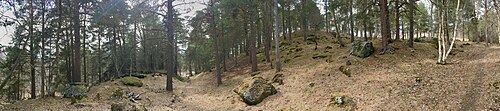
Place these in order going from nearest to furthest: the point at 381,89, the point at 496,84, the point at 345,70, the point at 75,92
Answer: the point at 496,84 → the point at 381,89 → the point at 75,92 → the point at 345,70

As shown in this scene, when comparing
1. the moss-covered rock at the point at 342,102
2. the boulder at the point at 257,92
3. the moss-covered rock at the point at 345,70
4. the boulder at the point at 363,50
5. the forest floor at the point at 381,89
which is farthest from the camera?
the boulder at the point at 363,50

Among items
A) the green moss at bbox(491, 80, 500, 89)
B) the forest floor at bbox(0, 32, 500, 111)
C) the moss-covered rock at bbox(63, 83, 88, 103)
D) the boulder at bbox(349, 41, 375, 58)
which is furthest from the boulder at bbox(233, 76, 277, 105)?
the green moss at bbox(491, 80, 500, 89)

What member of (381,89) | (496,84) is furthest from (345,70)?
(496,84)

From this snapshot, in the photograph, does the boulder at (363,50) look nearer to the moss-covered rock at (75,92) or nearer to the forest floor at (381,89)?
the forest floor at (381,89)

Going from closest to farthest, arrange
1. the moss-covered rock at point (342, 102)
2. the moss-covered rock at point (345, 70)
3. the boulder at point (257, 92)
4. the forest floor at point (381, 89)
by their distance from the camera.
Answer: the forest floor at point (381, 89), the moss-covered rock at point (342, 102), the boulder at point (257, 92), the moss-covered rock at point (345, 70)

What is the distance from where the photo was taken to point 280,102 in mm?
11523

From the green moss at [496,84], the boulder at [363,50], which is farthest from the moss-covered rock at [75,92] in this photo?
the green moss at [496,84]

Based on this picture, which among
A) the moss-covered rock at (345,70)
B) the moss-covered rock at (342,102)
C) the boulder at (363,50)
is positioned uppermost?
the boulder at (363,50)

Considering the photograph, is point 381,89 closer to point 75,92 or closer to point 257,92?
point 257,92

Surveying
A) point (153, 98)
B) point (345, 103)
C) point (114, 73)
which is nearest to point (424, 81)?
point (345, 103)

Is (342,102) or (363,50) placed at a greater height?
(363,50)

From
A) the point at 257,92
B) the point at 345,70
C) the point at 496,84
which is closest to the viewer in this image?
the point at 496,84

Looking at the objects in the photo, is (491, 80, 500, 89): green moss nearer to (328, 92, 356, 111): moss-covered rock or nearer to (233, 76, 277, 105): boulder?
(328, 92, 356, 111): moss-covered rock

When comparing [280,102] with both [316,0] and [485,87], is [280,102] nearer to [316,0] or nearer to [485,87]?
[485,87]
